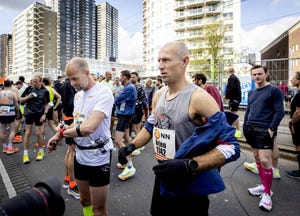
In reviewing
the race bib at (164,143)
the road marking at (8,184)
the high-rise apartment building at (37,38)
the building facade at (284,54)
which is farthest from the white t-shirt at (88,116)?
the high-rise apartment building at (37,38)

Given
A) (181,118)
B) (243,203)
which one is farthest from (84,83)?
(243,203)

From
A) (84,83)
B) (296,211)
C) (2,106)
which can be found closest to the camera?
(84,83)

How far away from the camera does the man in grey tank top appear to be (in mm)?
1347

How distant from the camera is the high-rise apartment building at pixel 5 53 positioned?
131625 millimetres

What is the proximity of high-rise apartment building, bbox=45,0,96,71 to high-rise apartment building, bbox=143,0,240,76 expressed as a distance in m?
62.2

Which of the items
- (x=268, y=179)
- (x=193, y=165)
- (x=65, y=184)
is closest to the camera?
(x=193, y=165)

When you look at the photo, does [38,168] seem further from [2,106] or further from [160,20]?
[160,20]

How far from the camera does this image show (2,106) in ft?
20.7

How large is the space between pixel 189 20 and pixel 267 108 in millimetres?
61023

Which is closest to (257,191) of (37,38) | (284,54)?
(284,54)

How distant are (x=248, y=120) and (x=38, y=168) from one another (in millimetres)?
4627

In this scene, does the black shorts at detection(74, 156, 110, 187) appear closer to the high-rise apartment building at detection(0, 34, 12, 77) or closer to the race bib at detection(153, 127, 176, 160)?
the race bib at detection(153, 127, 176, 160)

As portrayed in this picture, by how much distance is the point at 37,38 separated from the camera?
97.9 m

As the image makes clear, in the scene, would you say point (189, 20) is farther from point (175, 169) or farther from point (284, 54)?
point (175, 169)
